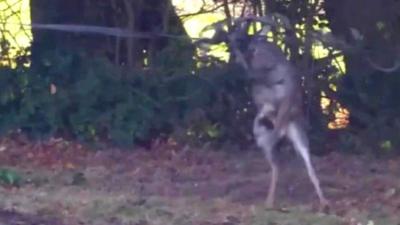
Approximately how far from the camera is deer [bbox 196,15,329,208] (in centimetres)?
1145

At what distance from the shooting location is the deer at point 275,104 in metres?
11.5

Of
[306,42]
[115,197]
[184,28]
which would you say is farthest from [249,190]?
[184,28]

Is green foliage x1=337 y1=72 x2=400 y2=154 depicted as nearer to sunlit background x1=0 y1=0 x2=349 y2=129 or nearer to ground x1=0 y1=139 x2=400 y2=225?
ground x1=0 y1=139 x2=400 y2=225

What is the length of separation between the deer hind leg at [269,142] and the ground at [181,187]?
14cm

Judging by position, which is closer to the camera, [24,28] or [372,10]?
[372,10]

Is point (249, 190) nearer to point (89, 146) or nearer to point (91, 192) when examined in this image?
point (91, 192)

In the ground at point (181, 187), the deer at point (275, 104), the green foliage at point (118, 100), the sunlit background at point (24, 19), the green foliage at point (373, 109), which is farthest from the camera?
the sunlit background at point (24, 19)

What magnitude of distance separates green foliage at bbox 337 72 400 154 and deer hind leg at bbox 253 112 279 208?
9.75 feet

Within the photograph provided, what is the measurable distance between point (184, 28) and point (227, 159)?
2.04 metres

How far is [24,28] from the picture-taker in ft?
51.6

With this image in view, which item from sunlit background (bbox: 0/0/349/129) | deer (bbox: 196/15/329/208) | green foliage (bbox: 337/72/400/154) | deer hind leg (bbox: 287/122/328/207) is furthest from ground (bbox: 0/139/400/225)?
sunlit background (bbox: 0/0/349/129)

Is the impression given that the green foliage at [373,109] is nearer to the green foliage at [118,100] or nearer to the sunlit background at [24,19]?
the green foliage at [118,100]

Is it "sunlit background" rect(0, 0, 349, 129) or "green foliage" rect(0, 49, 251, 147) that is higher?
"sunlit background" rect(0, 0, 349, 129)

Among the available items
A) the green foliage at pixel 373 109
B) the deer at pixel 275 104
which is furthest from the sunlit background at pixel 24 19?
the deer at pixel 275 104
